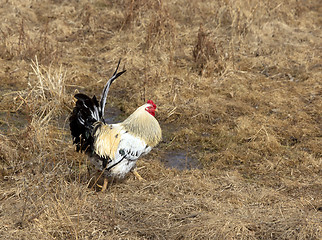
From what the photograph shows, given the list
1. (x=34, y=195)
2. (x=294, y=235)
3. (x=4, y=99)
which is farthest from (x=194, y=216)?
(x=4, y=99)

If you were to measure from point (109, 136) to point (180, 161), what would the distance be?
1345 millimetres

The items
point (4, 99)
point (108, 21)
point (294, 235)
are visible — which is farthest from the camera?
point (108, 21)

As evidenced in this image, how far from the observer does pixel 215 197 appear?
4.36m

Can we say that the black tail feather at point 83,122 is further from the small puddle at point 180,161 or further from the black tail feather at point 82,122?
the small puddle at point 180,161

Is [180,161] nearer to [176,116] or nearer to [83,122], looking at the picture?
[176,116]

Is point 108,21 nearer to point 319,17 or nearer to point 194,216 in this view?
point 319,17

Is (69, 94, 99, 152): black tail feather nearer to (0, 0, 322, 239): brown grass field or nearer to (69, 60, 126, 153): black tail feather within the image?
(69, 60, 126, 153): black tail feather

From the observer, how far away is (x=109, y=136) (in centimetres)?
442

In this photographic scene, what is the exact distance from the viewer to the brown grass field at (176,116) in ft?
12.2

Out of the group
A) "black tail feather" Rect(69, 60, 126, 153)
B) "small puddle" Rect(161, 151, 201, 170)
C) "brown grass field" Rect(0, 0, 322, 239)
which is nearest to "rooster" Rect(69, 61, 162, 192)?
"black tail feather" Rect(69, 60, 126, 153)

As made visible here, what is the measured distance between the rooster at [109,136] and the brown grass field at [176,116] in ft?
0.69

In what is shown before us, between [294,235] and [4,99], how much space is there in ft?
16.7

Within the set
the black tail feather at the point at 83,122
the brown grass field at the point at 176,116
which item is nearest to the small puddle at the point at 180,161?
the brown grass field at the point at 176,116

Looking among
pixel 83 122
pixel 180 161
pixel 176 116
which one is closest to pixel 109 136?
pixel 83 122
